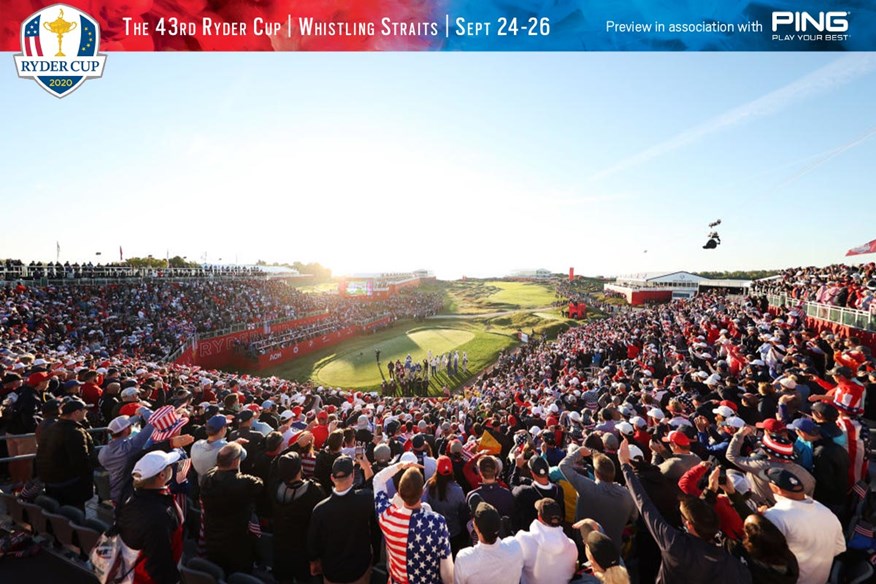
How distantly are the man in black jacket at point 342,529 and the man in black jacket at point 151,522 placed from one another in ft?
4.11

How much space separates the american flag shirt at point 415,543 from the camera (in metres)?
3.21

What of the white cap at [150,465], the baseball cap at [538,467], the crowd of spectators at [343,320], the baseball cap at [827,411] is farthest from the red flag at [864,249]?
the crowd of spectators at [343,320]

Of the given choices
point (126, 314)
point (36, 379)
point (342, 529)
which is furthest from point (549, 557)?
point (126, 314)

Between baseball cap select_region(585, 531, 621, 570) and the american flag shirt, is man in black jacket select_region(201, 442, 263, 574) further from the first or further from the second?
baseball cap select_region(585, 531, 621, 570)

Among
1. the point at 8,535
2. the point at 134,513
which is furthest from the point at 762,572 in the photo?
the point at 8,535

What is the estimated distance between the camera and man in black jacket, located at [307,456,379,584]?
12.1ft

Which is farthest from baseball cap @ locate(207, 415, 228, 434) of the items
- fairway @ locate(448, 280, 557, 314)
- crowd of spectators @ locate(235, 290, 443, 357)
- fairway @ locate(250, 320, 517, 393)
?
fairway @ locate(448, 280, 557, 314)

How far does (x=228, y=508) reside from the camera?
398 cm

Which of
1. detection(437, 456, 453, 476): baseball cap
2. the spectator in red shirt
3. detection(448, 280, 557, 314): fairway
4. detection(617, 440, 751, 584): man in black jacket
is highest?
detection(617, 440, 751, 584): man in black jacket

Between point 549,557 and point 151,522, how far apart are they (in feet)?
11.3

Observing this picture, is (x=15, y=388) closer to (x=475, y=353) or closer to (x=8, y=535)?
(x=8, y=535)

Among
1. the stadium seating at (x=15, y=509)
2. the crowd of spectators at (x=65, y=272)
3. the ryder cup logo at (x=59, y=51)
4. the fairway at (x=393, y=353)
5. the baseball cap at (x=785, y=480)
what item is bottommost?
the fairway at (x=393, y=353)

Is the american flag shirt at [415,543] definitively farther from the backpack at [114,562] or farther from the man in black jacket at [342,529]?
the backpack at [114,562]

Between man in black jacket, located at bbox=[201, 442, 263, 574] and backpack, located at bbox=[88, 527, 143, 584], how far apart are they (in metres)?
0.66
